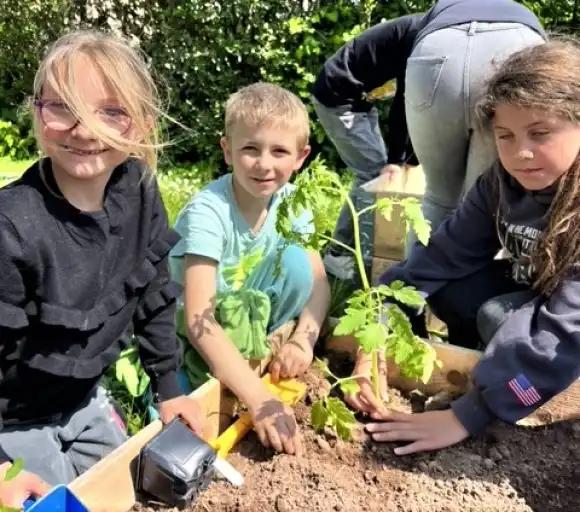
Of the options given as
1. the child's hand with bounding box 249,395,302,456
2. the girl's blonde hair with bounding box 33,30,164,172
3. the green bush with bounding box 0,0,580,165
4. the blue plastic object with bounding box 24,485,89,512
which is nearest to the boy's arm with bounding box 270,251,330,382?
the child's hand with bounding box 249,395,302,456

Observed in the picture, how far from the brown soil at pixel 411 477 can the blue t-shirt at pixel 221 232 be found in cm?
54

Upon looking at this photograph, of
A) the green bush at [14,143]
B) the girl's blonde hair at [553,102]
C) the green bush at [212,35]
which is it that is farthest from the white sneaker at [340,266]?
the green bush at [14,143]

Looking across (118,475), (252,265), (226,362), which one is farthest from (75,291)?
(252,265)

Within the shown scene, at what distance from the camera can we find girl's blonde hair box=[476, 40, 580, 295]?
195cm

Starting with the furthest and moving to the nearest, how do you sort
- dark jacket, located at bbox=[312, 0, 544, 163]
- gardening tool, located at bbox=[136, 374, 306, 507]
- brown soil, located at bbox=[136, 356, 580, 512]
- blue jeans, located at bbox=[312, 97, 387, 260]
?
blue jeans, located at bbox=[312, 97, 387, 260] → dark jacket, located at bbox=[312, 0, 544, 163] → brown soil, located at bbox=[136, 356, 580, 512] → gardening tool, located at bbox=[136, 374, 306, 507]

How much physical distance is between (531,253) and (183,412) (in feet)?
3.43

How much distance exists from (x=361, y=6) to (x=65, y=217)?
4.60 metres

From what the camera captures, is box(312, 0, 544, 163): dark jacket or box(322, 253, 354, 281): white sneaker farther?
box(322, 253, 354, 281): white sneaker

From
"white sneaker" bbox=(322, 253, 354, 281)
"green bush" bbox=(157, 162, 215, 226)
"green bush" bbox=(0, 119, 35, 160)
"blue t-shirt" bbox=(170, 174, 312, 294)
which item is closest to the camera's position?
"blue t-shirt" bbox=(170, 174, 312, 294)

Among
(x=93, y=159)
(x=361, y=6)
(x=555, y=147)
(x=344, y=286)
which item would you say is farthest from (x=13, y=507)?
(x=361, y=6)

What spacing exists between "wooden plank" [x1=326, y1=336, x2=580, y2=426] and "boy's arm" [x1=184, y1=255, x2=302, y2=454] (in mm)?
458

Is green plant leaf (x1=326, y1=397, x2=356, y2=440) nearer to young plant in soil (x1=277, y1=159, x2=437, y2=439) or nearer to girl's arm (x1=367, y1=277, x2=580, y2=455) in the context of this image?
young plant in soil (x1=277, y1=159, x2=437, y2=439)

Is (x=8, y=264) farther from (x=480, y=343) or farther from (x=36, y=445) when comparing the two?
(x=480, y=343)

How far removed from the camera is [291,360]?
7.36 feet
